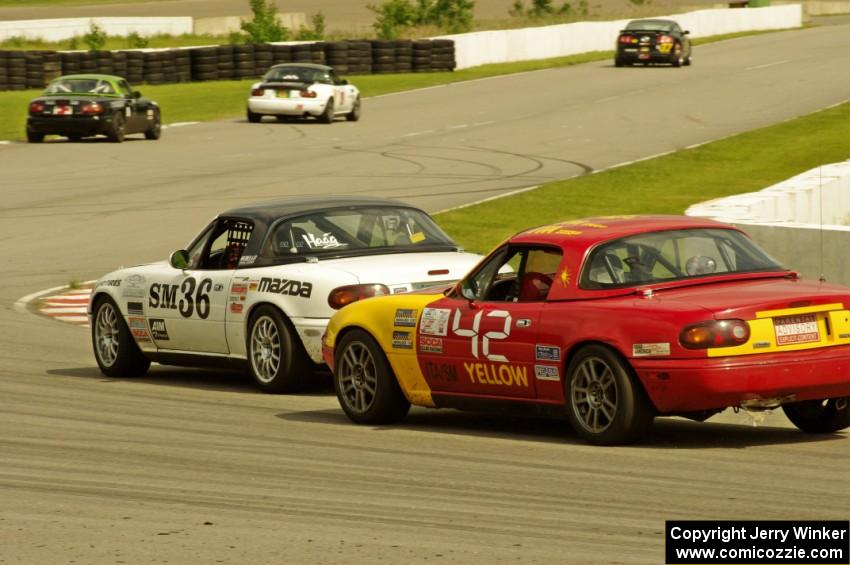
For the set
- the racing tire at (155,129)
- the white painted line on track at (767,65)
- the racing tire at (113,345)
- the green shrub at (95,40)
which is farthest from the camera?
the green shrub at (95,40)

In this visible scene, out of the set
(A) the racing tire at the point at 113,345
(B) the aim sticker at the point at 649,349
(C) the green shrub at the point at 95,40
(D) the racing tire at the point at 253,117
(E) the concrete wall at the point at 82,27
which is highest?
(E) the concrete wall at the point at 82,27

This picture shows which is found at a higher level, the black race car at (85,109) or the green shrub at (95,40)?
the green shrub at (95,40)

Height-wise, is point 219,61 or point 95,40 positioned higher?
point 95,40

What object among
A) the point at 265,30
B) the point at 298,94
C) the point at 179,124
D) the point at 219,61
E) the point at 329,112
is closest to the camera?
the point at 298,94

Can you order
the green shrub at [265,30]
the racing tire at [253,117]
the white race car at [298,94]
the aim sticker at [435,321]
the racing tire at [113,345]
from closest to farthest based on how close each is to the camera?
1. the aim sticker at [435,321]
2. the racing tire at [113,345]
3. the white race car at [298,94]
4. the racing tire at [253,117]
5. the green shrub at [265,30]

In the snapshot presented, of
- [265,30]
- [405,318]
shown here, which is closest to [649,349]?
[405,318]

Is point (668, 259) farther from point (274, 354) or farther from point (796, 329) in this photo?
point (274, 354)

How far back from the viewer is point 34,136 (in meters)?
34.3

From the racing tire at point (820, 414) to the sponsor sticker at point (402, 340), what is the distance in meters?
2.29

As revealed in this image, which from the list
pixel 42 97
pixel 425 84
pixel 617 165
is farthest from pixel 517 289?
pixel 425 84

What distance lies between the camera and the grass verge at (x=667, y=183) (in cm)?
2234

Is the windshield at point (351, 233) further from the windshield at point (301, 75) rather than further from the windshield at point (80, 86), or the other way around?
the windshield at point (301, 75)

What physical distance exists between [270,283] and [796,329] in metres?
4.38

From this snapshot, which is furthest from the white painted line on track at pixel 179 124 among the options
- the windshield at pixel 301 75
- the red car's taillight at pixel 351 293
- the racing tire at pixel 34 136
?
the red car's taillight at pixel 351 293
